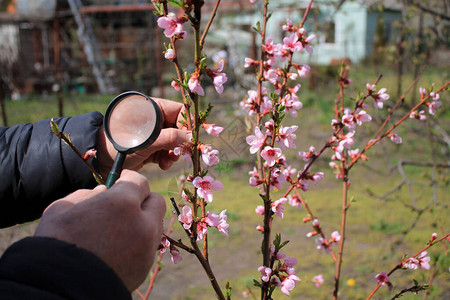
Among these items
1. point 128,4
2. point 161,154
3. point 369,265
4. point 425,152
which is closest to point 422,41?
point 425,152

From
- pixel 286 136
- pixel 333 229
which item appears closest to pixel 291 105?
pixel 286 136

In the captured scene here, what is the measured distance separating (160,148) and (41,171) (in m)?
0.54

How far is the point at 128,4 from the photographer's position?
1160cm

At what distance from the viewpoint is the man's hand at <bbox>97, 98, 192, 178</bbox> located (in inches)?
57.9

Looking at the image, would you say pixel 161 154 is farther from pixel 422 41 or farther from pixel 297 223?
pixel 422 41

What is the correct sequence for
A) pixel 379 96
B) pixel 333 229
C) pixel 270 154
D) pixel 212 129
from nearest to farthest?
pixel 212 129 < pixel 270 154 < pixel 379 96 < pixel 333 229

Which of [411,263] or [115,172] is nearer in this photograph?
[115,172]

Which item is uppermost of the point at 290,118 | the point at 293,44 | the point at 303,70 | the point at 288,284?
the point at 293,44

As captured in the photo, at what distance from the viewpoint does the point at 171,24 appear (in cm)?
117

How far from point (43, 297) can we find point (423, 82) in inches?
431

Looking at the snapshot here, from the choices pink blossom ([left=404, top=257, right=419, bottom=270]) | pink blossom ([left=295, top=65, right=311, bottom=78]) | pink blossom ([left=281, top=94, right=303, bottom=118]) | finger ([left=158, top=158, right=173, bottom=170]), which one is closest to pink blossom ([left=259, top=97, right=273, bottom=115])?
pink blossom ([left=281, top=94, right=303, bottom=118])

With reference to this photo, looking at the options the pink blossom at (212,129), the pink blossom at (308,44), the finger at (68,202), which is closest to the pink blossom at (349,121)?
the pink blossom at (308,44)

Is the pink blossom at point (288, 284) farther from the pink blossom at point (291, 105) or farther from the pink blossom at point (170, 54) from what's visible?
the pink blossom at point (170, 54)

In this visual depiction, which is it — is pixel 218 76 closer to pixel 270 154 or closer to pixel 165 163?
pixel 270 154
